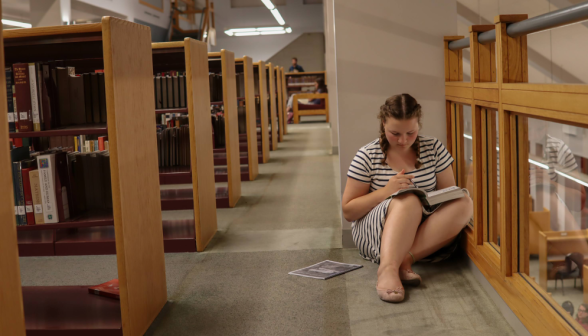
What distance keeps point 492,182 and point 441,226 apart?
0.37 m

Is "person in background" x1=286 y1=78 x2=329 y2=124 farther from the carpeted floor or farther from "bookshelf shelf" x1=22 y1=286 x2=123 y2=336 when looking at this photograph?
"bookshelf shelf" x1=22 y1=286 x2=123 y2=336

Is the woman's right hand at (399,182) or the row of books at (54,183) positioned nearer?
the row of books at (54,183)

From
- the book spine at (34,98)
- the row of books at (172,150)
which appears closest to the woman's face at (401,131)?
the book spine at (34,98)

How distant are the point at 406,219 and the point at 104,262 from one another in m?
1.76

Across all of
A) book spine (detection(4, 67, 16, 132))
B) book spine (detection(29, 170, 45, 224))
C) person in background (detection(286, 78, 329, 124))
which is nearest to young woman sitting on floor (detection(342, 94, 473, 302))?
book spine (detection(29, 170, 45, 224))

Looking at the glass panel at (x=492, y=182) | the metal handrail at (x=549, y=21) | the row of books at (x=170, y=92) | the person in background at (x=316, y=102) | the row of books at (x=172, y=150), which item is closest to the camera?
the metal handrail at (x=549, y=21)

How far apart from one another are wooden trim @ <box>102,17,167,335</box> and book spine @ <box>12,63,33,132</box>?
0.45 metres

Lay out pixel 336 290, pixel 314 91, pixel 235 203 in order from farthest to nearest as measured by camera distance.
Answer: pixel 314 91, pixel 235 203, pixel 336 290

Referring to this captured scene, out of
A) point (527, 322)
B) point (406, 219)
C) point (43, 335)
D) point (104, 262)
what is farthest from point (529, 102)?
point (104, 262)

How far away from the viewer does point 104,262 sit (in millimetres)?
3129

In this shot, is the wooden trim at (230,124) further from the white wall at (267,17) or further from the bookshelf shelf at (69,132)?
the white wall at (267,17)

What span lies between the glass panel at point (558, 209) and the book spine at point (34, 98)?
187 centimetres

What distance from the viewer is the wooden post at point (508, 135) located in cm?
194

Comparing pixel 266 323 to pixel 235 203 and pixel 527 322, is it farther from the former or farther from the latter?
pixel 235 203
